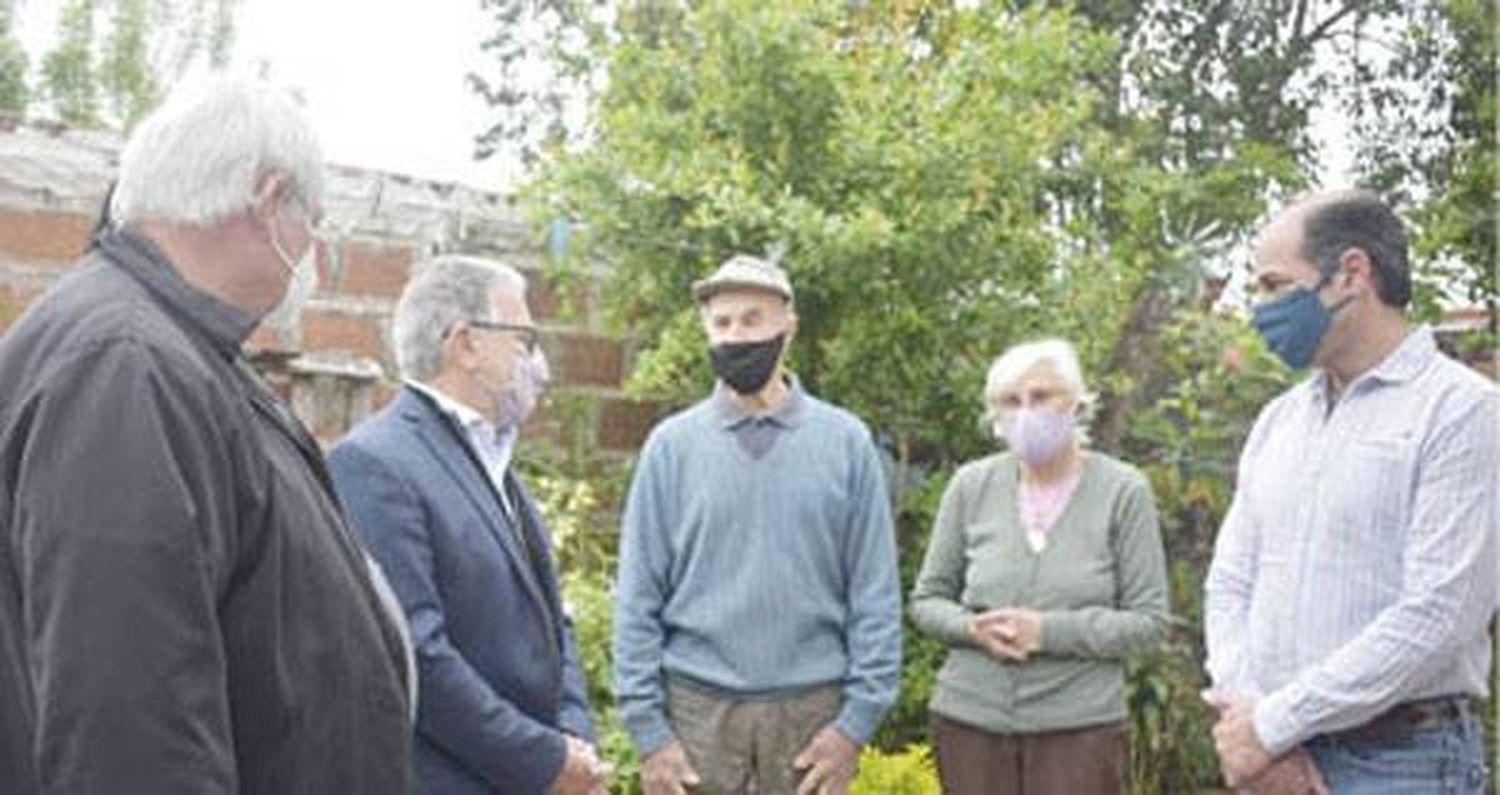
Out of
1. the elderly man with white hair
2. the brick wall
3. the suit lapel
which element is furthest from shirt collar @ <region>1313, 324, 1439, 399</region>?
the brick wall

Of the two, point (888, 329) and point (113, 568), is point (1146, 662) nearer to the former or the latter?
point (888, 329)

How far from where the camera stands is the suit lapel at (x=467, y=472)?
355 centimetres

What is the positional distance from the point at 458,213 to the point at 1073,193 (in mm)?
2815

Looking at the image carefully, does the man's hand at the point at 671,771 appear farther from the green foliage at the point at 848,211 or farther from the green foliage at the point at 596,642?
the green foliage at the point at 848,211

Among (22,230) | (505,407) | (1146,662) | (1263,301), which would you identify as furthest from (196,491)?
(1146,662)

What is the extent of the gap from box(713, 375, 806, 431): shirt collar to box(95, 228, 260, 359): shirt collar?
8.03ft

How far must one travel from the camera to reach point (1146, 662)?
6285 mm

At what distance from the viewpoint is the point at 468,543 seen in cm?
349

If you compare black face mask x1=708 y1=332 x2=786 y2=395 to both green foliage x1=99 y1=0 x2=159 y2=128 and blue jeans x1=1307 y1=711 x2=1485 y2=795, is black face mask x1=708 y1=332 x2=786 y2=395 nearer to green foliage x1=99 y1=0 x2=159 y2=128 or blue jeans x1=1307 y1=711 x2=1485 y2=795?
blue jeans x1=1307 y1=711 x2=1485 y2=795

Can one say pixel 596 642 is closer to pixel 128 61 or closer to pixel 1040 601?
pixel 1040 601

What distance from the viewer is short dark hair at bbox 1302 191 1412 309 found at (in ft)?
11.4

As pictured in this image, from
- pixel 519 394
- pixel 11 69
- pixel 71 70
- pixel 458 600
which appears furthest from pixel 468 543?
pixel 71 70

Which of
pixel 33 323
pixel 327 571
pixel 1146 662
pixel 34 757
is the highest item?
pixel 33 323

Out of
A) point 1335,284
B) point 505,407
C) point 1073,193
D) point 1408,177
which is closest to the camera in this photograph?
point 1335,284
